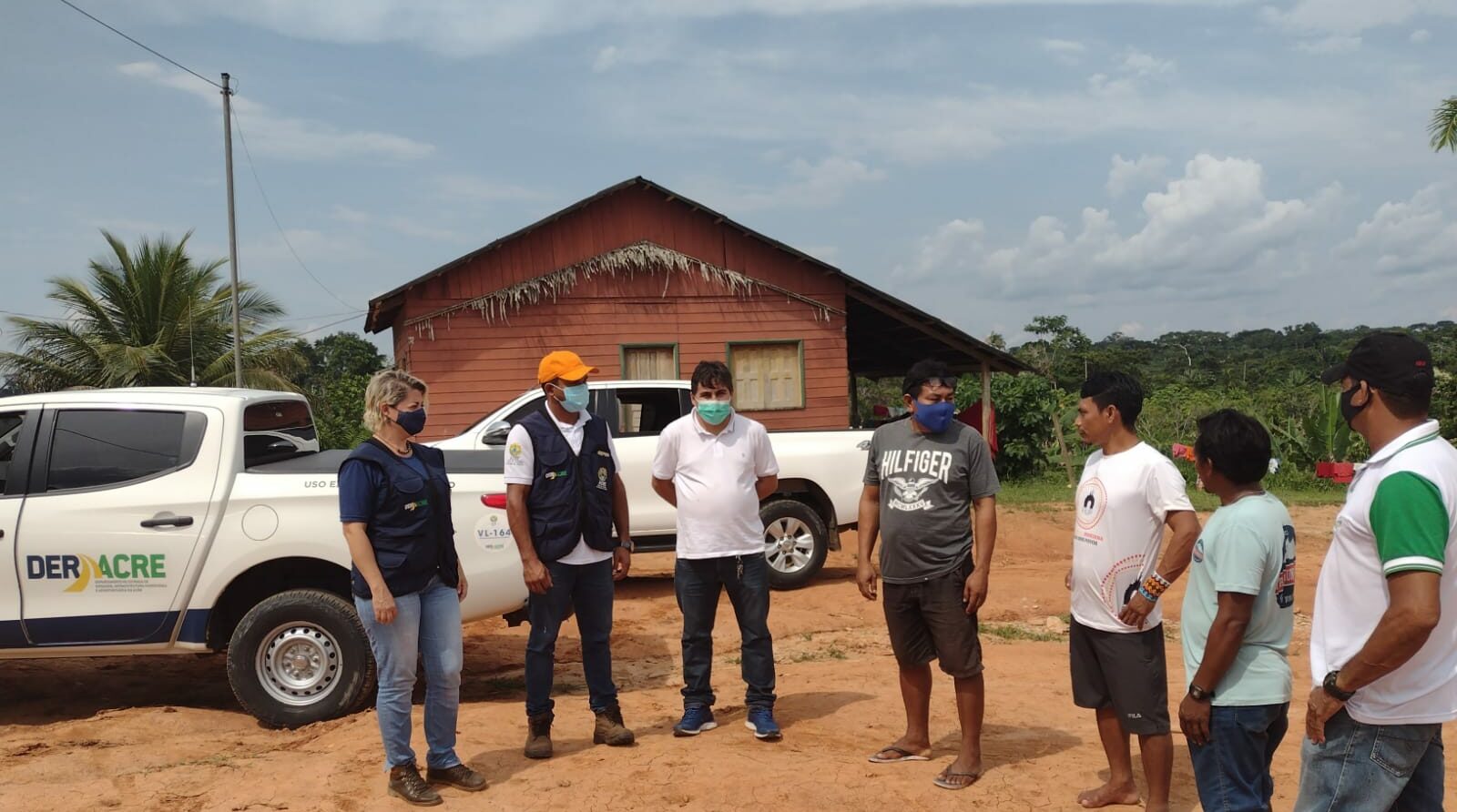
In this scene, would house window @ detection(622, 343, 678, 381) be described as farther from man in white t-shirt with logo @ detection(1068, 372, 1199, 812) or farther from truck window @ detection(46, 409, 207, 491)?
man in white t-shirt with logo @ detection(1068, 372, 1199, 812)

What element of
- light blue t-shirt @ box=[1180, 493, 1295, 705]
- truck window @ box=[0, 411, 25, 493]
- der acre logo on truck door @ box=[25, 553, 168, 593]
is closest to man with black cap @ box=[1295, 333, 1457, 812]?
light blue t-shirt @ box=[1180, 493, 1295, 705]

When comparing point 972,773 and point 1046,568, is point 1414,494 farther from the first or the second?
point 1046,568

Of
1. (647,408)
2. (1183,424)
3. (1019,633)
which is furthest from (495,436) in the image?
(1183,424)

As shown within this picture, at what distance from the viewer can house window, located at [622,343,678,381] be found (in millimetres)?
14109

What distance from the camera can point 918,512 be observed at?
451 cm

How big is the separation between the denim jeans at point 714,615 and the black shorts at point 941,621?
770 mm

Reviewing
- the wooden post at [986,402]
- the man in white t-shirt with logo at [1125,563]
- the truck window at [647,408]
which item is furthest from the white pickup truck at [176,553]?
the wooden post at [986,402]

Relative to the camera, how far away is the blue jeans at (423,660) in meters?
4.27

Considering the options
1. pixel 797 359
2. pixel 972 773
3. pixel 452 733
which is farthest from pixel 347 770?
pixel 797 359

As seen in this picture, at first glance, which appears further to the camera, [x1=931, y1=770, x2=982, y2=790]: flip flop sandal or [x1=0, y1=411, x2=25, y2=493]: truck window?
[x1=0, y1=411, x2=25, y2=493]: truck window

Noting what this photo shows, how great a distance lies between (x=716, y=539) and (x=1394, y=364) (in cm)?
315

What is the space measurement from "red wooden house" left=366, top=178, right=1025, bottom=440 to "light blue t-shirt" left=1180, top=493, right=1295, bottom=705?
11088 millimetres

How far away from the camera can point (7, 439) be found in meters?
5.76

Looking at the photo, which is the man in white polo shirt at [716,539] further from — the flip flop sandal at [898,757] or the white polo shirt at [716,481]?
the flip flop sandal at [898,757]
